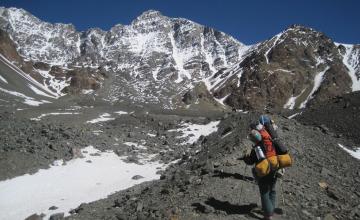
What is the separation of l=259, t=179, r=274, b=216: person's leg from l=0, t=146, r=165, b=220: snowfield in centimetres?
1225

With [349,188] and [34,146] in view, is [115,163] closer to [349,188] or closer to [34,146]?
[34,146]

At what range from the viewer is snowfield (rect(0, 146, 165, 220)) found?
74.5 feet

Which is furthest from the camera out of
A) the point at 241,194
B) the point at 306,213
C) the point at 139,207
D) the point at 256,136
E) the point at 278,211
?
the point at 139,207

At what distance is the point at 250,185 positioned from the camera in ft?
51.4

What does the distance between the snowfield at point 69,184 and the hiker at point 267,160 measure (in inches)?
485

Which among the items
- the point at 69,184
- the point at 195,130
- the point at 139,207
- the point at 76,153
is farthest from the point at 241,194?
the point at 195,130

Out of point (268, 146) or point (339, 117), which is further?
point (339, 117)

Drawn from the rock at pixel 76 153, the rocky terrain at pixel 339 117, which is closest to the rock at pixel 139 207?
the rock at pixel 76 153

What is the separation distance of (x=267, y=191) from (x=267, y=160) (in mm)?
1007

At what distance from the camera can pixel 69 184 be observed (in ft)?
88.1

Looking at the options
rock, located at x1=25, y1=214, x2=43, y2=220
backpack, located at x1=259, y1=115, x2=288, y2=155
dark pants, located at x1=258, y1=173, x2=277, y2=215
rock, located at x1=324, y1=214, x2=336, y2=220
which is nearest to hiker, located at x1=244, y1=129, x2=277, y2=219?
dark pants, located at x1=258, y1=173, x2=277, y2=215

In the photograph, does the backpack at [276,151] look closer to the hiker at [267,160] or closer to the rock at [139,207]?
the hiker at [267,160]

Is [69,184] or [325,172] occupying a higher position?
[325,172]

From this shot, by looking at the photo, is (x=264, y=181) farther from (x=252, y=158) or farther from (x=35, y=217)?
(x=35, y=217)
